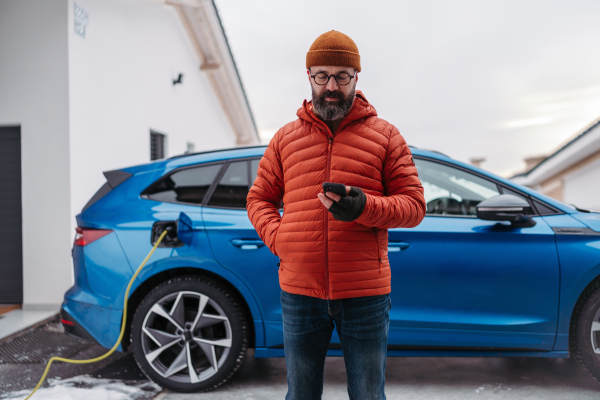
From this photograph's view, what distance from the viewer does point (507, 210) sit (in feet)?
10.2

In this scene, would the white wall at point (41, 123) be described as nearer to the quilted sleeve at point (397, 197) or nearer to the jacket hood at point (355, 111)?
the jacket hood at point (355, 111)

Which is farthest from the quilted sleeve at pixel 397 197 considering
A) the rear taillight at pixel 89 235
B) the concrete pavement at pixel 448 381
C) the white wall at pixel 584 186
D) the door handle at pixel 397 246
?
the white wall at pixel 584 186

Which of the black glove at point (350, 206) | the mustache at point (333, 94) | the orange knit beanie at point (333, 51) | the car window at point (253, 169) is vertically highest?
the orange knit beanie at point (333, 51)

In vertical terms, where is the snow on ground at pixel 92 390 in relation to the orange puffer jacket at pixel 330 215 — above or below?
below

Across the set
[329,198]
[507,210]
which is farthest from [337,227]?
[507,210]

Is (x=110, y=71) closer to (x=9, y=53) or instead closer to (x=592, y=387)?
(x=9, y=53)

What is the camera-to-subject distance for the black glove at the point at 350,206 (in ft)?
5.30

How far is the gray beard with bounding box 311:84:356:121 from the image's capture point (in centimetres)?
186

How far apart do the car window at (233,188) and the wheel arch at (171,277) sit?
463 millimetres

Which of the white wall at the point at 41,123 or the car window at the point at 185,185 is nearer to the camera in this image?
the car window at the point at 185,185

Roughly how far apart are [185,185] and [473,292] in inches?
78.2

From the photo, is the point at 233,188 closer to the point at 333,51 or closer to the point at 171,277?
the point at 171,277

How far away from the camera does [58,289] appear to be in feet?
18.9

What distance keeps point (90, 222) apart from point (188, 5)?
280 inches
